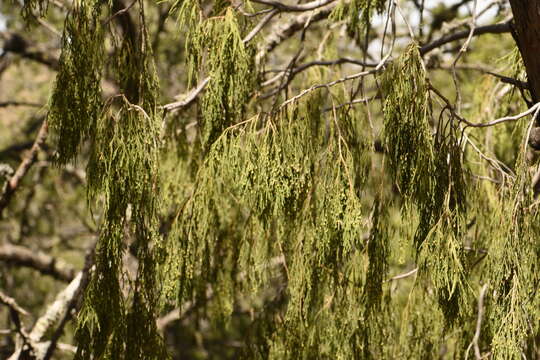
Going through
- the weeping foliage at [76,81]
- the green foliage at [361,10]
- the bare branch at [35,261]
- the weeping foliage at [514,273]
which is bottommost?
the weeping foliage at [514,273]

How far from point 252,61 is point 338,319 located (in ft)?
3.06

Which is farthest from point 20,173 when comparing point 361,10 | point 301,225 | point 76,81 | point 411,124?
point 411,124

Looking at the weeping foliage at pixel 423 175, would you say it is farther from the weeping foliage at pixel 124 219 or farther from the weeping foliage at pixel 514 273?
the weeping foliage at pixel 124 219

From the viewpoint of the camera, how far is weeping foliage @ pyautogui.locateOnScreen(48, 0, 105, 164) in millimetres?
1942

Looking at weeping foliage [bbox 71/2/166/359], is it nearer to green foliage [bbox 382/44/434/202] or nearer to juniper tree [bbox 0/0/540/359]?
juniper tree [bbox 0/0/540/359]

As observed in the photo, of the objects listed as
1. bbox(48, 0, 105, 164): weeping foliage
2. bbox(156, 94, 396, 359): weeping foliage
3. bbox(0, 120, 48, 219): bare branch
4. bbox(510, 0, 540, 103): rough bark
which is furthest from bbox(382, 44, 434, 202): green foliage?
bbox(0, 120, 48, 219): bare branch

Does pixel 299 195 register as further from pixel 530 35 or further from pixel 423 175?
pixel 530 35

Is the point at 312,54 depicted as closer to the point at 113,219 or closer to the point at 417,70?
the point at 417,70

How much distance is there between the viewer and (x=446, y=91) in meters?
6.73

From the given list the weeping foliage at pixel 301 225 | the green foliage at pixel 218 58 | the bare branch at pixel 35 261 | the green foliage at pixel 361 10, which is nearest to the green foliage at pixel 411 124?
the weeping foliage at pixel 301 225

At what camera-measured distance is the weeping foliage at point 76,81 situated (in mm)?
1942

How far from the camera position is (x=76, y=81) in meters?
1.95

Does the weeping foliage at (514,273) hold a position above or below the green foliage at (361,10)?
below

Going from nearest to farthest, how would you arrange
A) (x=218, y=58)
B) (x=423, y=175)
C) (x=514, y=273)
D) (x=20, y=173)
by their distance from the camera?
(x=514, y=273) < (x=423, y=175) < (x=218, y=58) < (x=20, y=173)
